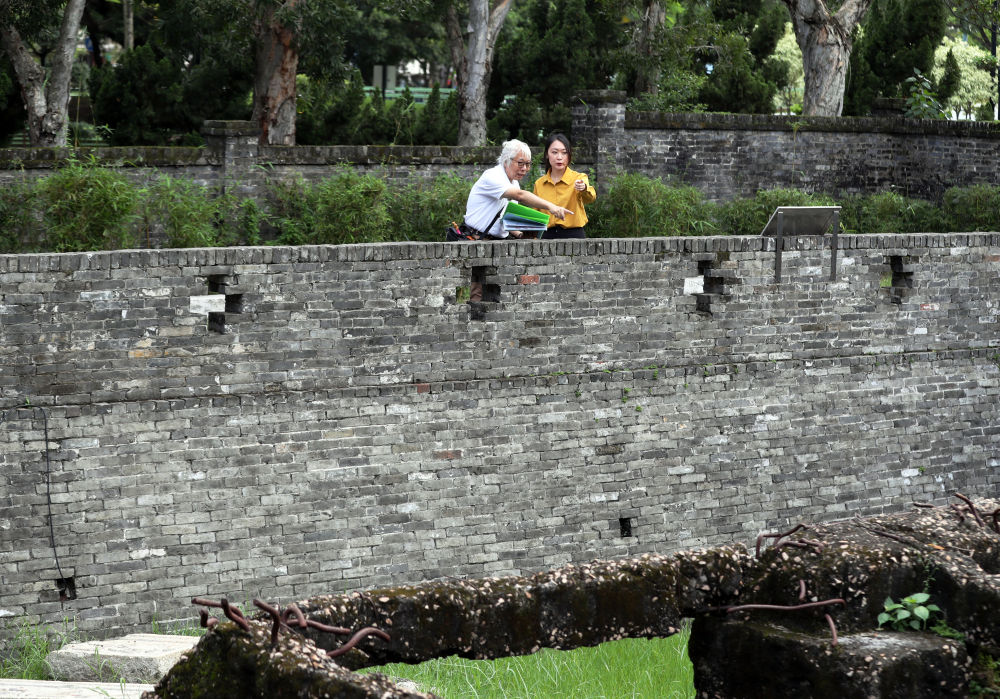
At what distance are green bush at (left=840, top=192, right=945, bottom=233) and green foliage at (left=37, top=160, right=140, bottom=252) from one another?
25.2 feet

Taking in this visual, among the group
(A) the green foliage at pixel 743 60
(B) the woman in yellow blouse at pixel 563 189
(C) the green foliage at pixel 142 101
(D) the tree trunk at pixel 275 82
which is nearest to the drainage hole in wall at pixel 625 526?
(B) the woman in yellow blouse at pixel 563 189

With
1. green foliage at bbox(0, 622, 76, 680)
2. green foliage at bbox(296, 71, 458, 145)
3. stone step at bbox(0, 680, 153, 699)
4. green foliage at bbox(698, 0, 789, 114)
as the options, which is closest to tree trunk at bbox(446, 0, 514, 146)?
green foliage at bbox(296, 71, 458, 145)

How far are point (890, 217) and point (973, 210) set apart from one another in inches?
35.2

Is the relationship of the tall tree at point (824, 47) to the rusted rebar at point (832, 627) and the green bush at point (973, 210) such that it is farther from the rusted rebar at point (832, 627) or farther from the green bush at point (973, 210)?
the rusted rebar at point (832, 627)

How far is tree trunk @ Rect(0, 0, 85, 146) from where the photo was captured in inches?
555

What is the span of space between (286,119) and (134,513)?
28.2 feet

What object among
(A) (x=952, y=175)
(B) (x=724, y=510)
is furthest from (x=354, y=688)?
(A) (x=952, y=175)

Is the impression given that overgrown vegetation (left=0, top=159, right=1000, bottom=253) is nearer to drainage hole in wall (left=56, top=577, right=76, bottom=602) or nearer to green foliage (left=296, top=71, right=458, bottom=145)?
drainage hole in wall (left=56, top=577, right=76, bottom=602)

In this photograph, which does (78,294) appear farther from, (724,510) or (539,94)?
(539,94)

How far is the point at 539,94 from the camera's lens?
70.7ft

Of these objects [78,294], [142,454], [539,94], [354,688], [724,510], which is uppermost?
[539,94]

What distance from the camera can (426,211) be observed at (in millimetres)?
11031

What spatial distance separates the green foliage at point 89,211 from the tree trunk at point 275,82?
245 inches

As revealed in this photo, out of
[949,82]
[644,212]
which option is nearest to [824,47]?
[949,82]
